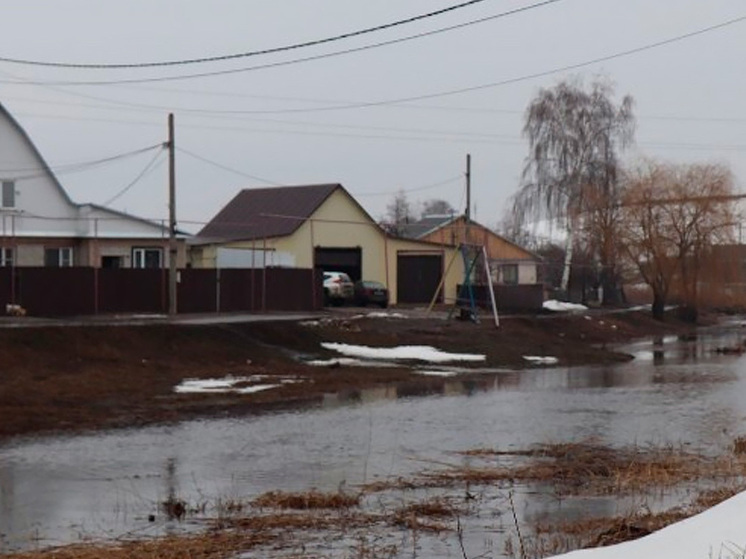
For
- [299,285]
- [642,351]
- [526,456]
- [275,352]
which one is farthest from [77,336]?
[642,351]

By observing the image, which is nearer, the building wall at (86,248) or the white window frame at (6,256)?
the white window frame at (6,256)

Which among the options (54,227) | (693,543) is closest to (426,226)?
(54,227)

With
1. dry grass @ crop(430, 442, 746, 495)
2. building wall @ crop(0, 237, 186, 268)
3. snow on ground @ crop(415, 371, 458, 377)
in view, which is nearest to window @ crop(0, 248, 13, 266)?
building wall @ crop(0, 237, 186, 268)

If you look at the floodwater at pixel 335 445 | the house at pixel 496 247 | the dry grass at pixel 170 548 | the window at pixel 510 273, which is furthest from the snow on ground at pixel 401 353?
the window at pixel 510 273

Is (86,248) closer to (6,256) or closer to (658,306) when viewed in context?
(6,256)

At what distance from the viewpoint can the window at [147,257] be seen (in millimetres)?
46344

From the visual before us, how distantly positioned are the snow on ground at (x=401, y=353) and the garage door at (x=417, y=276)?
80.5ft

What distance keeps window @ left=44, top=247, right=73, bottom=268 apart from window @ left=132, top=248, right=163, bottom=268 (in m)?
2.46

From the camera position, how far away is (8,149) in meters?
50.9

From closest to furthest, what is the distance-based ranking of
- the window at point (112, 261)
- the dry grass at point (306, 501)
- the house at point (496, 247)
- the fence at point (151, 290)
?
the dry grass at point (306, 501) → the fence at point (151, 290) → the window at point (112, 261) → the house at point (496, 247)

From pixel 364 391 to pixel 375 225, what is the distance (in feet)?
107

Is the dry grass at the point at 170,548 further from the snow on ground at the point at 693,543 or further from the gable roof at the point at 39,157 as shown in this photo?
the gable roof at the point at 39,157

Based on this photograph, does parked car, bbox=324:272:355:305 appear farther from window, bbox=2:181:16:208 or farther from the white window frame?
window, bbox=2:181:16:208

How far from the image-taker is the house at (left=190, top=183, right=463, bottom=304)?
5159 cm
